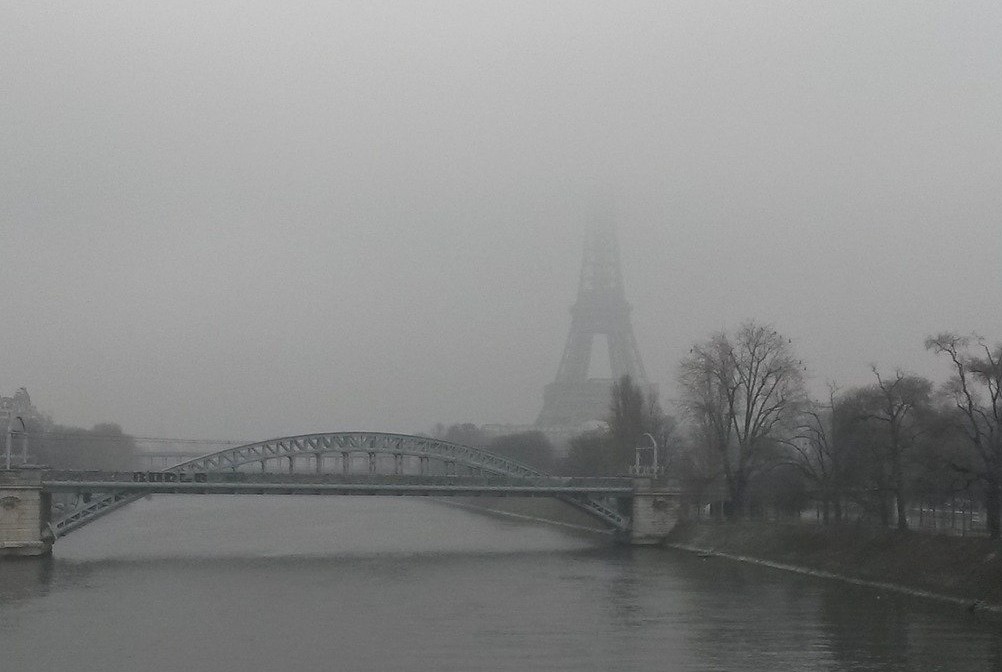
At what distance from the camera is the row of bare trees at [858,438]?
1615 inches

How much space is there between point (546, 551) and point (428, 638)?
26978 mm

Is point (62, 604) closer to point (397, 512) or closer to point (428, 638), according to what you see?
point (428, 638)

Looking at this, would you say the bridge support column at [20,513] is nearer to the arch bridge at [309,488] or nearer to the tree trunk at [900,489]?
the arch bridge at [309,488]

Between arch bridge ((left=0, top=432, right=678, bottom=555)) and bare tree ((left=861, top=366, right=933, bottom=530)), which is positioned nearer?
bare tree ((left=861, top=366, right=933, bottom=530))

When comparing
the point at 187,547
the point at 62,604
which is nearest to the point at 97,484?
the point at 187,547

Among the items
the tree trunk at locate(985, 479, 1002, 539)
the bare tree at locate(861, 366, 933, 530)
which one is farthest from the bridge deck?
the tree trunk at locate(985, 479, 1002, 539)

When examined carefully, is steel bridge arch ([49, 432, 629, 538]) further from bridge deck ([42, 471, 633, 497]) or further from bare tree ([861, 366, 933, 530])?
bare tree ([861, 366, 933, 530])

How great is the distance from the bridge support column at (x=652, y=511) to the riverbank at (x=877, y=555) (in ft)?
9.40

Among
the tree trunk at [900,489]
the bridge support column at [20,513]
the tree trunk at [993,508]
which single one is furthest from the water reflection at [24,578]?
the tree trunk at [993,508]

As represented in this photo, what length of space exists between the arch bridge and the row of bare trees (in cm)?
335

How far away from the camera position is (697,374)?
196 feet

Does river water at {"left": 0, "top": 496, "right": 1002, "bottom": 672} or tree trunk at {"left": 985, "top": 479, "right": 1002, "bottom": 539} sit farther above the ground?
tree trunk at {"left": 985, "top": 479, "right": 1002, "bottom": 539}

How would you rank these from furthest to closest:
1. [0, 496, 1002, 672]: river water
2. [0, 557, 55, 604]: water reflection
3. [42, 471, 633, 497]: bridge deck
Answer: [42, 471, 633, 497]: bridge deck < [0, 557, 55, 604]: water reflection < [0, 496, 1002, 672]: river water

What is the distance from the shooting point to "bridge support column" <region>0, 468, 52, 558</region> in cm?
5053
